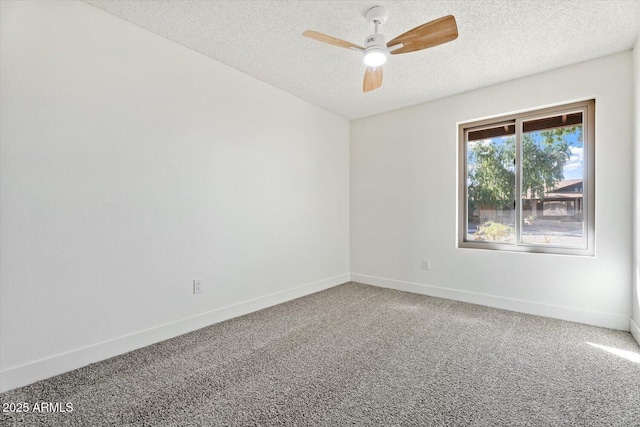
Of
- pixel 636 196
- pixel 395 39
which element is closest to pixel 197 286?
pixel 395 39

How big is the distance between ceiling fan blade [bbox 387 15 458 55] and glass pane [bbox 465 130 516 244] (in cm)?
193

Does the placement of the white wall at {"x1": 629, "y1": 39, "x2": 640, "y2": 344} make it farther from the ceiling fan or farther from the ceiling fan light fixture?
the ceiling fan light fixture

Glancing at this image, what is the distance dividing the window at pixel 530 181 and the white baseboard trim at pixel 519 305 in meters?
0.54

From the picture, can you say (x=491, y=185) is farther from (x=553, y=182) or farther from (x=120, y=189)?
(x=120, y=189)

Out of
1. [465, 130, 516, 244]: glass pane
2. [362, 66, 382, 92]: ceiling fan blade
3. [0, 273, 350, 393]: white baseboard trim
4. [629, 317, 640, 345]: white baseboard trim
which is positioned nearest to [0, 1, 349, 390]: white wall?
[0, 273, 350, 393]: white baseboard trim

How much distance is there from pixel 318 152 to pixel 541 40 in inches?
96.9

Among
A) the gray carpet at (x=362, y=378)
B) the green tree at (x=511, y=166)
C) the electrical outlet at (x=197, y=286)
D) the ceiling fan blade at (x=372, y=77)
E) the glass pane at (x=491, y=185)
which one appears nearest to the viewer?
the gray carpet at (x=362, y=378)

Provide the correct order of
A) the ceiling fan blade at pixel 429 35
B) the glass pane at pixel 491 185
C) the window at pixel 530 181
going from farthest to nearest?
the glass pane at pixel 491 185 → the window at pixel 530 181 → the ceiling fan blade at pixel 429 35

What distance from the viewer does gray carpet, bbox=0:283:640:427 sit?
1534mm

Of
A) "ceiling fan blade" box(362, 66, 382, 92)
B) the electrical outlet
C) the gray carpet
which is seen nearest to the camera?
the gray carpet

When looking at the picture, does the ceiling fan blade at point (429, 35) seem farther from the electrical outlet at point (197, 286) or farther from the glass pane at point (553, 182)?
the electrical outlet at point (197, 286)

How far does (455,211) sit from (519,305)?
116 cm

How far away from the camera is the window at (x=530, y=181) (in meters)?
2.92

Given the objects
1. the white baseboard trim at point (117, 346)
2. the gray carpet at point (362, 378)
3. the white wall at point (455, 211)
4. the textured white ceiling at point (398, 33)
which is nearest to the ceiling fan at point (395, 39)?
the textured white ceiling at point (398, 33)
